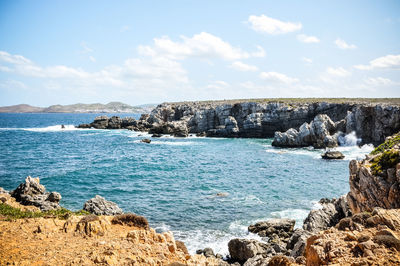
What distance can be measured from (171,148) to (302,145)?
115 ft

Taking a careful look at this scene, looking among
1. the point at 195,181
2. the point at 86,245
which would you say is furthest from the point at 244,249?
the point at 195,181

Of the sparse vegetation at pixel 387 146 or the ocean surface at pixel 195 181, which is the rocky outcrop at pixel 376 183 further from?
the ocean surface at pixel 195 181

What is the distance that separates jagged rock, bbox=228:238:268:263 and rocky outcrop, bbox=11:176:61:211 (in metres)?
15.9

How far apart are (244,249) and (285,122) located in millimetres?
73122

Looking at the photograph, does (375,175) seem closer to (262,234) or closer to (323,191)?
(262,234)

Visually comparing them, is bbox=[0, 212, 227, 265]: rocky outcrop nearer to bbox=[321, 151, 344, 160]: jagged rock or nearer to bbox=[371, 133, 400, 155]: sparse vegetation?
bbox=[371, 133, 400, 155]: sparse vegetation

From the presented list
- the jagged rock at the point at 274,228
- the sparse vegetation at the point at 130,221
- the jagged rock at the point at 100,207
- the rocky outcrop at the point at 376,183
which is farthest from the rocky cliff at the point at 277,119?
the sparse vegetation at the point at 130,221

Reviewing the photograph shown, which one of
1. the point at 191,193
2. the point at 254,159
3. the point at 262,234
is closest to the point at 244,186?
the point at 191,193

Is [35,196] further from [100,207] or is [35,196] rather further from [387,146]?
[387,146]

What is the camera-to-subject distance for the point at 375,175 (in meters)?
19.3

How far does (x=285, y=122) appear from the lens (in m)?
86.6

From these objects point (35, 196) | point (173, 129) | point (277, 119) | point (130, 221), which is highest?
point (277, 119)

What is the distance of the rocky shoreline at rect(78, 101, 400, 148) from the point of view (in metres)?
64.0

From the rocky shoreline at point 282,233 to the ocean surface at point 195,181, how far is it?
2.89 meters
